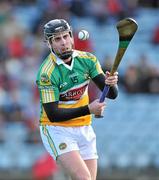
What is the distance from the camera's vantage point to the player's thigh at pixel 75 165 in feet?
27.9

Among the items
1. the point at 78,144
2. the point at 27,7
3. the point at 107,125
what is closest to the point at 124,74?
the point at 107,125

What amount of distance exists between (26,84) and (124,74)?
6.29 ft

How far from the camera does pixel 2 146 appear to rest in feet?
48.5

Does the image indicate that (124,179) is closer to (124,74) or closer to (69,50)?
(124,74)

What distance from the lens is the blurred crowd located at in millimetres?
14820

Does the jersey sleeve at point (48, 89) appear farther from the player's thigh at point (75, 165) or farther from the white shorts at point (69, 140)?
the player's thigh at point (75, 165)

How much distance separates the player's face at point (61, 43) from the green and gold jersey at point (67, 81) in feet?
0.31

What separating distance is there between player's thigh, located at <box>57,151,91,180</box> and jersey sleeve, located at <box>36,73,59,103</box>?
0.62 m

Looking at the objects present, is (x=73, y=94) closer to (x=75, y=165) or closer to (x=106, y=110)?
(x=75, y=165)

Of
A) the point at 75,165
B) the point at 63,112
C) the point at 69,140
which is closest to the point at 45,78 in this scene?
the point at 63,112

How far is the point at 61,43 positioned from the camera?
28.4 feet

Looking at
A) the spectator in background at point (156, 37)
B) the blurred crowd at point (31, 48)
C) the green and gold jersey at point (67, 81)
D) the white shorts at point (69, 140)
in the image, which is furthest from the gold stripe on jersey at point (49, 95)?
the spectator in background at point (156, 37)

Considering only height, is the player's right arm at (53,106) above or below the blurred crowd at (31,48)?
above

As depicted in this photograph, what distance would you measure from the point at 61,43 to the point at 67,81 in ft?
1.35
